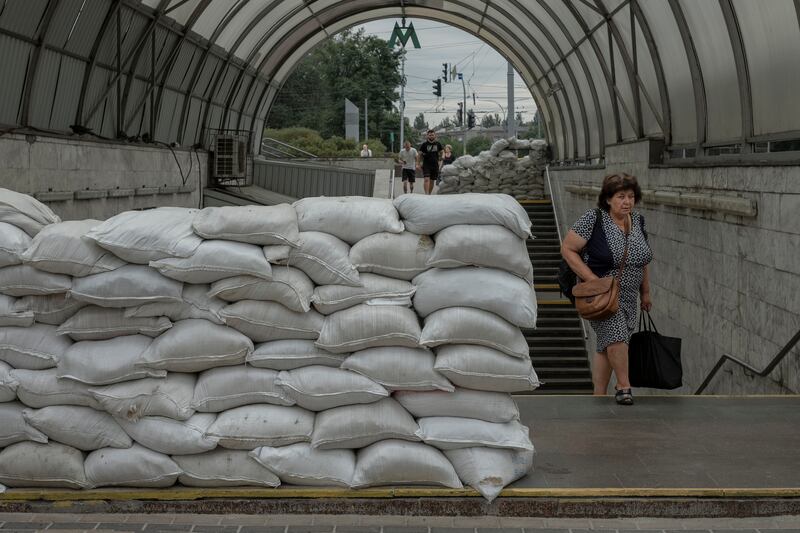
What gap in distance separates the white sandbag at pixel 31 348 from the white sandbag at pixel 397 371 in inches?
58.0

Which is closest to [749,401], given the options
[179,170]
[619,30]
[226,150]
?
[619,30]

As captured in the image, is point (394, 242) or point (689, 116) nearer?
point (394, 242)

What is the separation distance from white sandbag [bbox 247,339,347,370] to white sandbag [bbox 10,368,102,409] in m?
0.85

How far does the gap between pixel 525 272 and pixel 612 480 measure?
1128mm

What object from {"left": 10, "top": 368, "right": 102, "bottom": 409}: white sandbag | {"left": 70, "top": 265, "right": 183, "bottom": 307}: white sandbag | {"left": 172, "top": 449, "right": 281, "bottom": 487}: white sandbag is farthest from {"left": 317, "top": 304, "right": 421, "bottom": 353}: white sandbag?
{"left": 10, "top": 368, "right": 102, "bottom": 409}: white sandbag

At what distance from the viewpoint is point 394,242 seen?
5.19 meters

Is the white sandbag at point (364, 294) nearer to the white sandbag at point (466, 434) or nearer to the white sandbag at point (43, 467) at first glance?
the white sandbag at point (466, 434)

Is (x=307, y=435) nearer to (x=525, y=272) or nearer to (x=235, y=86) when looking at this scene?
(x=525, y=272)

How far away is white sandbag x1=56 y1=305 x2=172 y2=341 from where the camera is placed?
5.11m

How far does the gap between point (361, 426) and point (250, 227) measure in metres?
1.13

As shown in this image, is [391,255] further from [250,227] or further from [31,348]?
[31,348]

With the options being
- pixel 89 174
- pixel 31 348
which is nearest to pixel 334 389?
pixel 31 348

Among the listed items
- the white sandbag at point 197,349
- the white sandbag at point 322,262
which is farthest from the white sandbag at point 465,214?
the white sandbag at point 197,349

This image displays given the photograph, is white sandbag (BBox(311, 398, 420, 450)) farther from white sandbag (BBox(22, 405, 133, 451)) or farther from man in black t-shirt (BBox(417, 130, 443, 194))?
man in black t-shirt (BBox(417, 130, 443, 194))
